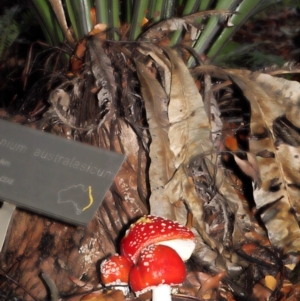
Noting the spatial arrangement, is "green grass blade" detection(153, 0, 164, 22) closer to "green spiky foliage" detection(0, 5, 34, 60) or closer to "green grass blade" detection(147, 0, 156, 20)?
"green grass blade" detection(147, 0, 156, 20)

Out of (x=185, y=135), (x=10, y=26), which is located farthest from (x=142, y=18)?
(x=10, y=26)

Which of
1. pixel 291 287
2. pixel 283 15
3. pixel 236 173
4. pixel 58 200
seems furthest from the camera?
pixel 283 15

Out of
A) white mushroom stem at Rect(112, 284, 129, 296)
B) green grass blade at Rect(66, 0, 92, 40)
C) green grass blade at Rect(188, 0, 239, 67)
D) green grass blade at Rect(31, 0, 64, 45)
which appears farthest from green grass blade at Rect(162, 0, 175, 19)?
white mushroom stem at Rect(112, 284, 129, 296)

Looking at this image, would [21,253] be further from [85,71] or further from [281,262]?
[281,262]

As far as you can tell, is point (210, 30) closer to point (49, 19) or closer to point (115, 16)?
point (115, 16)

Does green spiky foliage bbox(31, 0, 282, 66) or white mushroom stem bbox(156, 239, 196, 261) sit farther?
green spiky foliage bbox(31, 0, 282, 66)

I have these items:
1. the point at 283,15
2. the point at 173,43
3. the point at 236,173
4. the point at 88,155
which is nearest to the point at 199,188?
the point at 236,173
